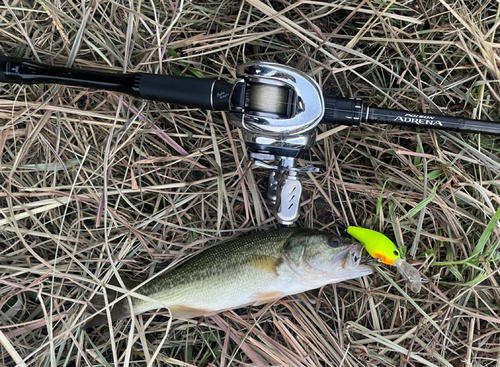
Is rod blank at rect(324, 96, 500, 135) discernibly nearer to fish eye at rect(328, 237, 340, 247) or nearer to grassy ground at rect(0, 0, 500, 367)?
grassy ground at rect(0, 0, 500, 367)

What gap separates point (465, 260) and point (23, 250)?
8.61 feet

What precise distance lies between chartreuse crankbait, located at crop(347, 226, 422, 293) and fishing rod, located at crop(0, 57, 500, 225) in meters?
0.44

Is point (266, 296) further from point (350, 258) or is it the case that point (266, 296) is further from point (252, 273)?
point (350, 258)

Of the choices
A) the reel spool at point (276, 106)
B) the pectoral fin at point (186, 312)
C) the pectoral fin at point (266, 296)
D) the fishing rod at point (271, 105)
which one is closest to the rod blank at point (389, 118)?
the fishing rod at point (271, 105)

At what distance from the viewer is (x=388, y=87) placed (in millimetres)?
2449

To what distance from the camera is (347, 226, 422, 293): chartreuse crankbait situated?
216cm

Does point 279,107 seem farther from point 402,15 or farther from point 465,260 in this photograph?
point 465,260

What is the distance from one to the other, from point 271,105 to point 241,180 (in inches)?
27.8

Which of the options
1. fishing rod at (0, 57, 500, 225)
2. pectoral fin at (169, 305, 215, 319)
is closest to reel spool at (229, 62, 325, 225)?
fishing rod at (0, 57, 500, 225)

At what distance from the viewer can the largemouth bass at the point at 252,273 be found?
7.22 ft

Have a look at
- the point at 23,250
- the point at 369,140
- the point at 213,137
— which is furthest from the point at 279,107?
the point at 23,250

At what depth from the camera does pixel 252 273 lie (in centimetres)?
225

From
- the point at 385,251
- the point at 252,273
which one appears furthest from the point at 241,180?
the point at 385,251

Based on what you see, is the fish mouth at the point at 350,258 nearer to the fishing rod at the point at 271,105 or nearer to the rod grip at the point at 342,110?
the fishing rod at the point at 271,105
